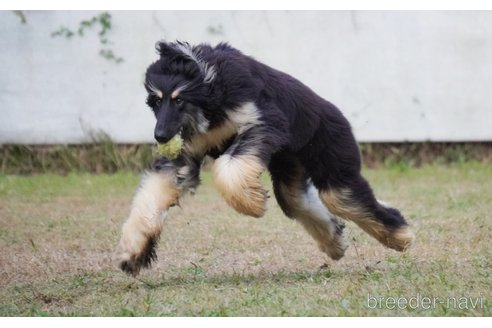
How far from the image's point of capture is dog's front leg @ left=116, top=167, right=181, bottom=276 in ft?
18.1

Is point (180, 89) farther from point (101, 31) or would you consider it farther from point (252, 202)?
point (101, 31)

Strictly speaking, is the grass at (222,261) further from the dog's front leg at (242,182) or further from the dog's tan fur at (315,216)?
the dog's front leg at (242,182)

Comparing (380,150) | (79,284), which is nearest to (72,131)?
(380,150)

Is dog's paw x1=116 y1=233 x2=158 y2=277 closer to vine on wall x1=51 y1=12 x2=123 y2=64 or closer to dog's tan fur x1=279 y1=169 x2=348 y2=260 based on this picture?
dog's tan fur x1=279 y1=169 x2=348 y2=260

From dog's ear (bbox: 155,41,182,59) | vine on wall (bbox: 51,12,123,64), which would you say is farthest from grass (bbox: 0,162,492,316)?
vine on wall (bbox: 51,12,123,64)

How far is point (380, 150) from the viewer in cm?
1142

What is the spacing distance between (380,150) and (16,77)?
3878 millimetres

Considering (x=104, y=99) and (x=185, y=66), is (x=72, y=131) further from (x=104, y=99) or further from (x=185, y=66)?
(x=185, y=66)

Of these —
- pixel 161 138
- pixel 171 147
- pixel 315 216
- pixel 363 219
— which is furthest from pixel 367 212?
pixel 161 138

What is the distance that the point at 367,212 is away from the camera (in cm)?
617

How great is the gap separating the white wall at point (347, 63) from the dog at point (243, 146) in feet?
15.7

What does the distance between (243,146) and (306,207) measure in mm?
914

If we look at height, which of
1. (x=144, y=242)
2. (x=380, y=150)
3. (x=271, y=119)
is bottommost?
(x=380, y=150)

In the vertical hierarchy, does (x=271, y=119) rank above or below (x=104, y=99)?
above
